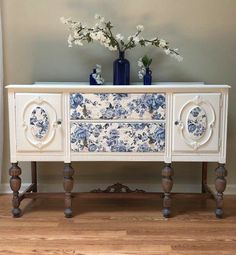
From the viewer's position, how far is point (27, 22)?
119 inches

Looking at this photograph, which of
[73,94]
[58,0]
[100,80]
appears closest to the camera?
[73,94]

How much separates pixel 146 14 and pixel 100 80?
2.02ft

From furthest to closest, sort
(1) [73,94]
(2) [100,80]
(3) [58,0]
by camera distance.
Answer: (3) [58,0] < (2) [100,80] < (1) [73,94]

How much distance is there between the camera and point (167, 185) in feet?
8.82

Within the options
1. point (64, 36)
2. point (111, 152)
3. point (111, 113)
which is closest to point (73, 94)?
point (111, 113)

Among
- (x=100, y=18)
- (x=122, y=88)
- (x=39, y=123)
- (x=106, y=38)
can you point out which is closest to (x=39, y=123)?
(x=39, y=123)

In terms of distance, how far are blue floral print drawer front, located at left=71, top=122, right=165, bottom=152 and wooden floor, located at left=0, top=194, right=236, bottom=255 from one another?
35 cm

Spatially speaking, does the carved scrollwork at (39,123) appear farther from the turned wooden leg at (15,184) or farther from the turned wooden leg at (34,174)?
the turned wooden leg at (34,174)

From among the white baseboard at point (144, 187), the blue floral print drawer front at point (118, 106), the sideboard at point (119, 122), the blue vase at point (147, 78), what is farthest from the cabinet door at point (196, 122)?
the white baseboard at point (144, 187)

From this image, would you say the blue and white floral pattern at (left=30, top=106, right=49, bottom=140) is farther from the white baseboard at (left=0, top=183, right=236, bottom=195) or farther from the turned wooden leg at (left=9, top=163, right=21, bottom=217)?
the white baseboard at (left=0, top=183, right=236, bottom=195)

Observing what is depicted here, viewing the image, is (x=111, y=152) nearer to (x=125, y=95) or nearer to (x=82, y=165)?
(x=125, y=95)

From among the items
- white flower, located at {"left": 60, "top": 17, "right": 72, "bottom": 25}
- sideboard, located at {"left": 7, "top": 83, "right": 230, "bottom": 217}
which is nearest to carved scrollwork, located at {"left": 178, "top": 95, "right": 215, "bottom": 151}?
sideboard, located at {"left": 7, "top": 83, "right": 230, "bottom": 217}

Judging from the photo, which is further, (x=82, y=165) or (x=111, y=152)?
(x=82, y=165)

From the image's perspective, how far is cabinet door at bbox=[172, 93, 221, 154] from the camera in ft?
8.51
